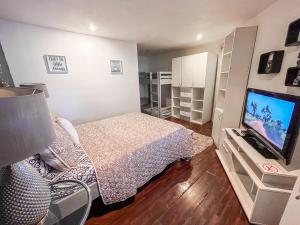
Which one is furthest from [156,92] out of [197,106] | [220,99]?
[220,99]

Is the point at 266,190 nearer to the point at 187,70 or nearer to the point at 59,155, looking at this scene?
the point at 59,155

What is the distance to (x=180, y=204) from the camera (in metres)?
1.52

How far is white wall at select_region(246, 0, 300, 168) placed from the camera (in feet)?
4.39

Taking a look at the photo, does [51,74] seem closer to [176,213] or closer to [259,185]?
[176,213]

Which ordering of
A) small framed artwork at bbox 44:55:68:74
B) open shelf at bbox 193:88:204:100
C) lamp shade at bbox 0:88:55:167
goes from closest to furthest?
lamp shade at bbox 0:88:55:167 → small framed artwork at bbox 44:55:68:74 → open shelf at bbox 193:88:204:100

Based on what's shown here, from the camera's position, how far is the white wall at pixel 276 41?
1.34 metres

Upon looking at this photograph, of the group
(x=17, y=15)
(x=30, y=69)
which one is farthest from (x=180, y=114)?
(x=17, y=15)

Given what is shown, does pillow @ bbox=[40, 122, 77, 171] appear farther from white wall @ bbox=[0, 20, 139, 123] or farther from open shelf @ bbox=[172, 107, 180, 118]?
open shelf @ bbox=[172, 107, 180, 118]

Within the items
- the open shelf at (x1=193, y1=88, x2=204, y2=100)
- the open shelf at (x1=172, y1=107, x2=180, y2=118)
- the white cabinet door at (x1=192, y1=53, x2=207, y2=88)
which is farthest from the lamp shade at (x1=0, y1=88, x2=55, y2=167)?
the open shelf at (x1=172, y1=107, x2=180, y2=118)

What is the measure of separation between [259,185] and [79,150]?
1816 mm

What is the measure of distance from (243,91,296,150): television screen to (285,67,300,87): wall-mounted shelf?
20 cm

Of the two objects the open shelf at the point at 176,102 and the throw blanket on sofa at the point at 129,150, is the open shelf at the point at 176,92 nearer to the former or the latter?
the open shelf at the point at 176,102

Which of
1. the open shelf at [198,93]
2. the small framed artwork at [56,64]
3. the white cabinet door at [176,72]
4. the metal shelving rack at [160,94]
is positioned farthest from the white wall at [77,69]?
the open shelf at [198,93]

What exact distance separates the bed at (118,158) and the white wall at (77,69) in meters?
0.74
